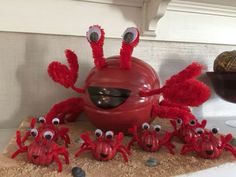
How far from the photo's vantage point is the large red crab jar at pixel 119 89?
1.72 feet

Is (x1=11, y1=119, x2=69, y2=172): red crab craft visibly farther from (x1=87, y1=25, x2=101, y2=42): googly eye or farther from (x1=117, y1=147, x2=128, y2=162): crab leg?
(x1=87, y1=25, x2=101, y2=42): googly eye

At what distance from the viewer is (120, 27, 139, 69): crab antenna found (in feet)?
1.71

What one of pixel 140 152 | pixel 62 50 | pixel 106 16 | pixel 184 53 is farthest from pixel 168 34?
pixel 140 152

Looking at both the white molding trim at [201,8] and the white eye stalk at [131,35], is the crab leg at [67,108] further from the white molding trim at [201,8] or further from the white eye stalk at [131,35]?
the white molding trim at [201,8]

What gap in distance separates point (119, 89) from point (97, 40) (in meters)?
0.11

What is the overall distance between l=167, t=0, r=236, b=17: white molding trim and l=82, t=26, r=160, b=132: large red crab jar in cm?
28

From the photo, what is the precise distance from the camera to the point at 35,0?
2.13ft

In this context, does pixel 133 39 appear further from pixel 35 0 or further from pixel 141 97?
pixel 35 0

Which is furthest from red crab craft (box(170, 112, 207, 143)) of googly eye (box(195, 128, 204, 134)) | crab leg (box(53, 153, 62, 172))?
crab leg (box(53, 153, 62, 172))

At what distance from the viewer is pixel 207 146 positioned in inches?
17.9

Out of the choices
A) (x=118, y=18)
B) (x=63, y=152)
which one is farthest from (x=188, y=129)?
(x=118, y=18)

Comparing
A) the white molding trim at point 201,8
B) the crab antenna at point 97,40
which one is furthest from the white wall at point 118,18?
the crab antenna at point 97,40

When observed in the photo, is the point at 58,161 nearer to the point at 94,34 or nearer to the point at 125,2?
the point at 94,34

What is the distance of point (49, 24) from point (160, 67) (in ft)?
1.09
